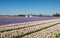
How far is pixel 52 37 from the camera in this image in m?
14.3

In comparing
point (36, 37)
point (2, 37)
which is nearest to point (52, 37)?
point (36, 37)

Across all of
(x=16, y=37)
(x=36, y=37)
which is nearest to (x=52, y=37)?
(x=36, y=37)

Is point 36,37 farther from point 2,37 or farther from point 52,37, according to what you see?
point 2,37

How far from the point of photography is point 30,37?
13875 millimetres

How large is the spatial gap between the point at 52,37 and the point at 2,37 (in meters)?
4.06

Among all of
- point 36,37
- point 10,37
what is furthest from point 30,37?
point 10,37

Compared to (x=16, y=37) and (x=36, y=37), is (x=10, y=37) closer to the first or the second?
(x=16, y=37)

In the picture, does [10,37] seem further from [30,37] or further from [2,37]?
[30,37]

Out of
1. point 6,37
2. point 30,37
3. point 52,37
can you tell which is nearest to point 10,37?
point 6,37

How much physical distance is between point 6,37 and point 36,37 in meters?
2.38

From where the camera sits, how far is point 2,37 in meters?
13.6

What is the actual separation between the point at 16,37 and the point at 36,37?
5.23 feet

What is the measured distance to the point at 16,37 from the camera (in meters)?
13.8

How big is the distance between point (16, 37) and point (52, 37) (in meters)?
2.97
